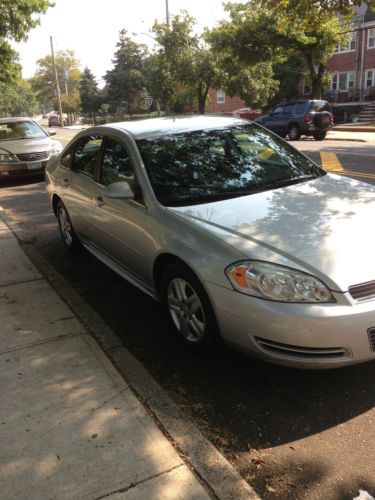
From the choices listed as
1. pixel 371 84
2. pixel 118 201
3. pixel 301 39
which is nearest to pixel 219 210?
pixel 118 201

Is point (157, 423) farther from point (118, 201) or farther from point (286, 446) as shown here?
point (118, 201)

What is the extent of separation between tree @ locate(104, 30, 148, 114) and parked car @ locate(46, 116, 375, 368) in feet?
194

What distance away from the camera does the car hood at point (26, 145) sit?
11406mm

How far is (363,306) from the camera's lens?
2686 mm

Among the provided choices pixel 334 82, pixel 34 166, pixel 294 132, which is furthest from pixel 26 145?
pixel 334 82

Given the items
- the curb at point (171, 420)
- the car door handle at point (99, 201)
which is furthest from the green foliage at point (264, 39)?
the curb at point (171, 420)

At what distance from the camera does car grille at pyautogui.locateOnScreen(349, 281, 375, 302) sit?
271 centimetres

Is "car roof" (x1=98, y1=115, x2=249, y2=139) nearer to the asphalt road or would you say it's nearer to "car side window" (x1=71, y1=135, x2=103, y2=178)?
"car side window" (x1=71, y1=135, x2=103, y2=178)

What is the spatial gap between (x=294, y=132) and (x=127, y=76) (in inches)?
1768

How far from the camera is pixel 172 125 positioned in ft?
14.8

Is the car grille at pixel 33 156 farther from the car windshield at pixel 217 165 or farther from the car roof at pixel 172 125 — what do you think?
Result: the car windshield at pixel 217 165

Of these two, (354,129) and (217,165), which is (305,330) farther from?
(354,129)

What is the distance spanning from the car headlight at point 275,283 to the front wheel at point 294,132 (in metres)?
19.1

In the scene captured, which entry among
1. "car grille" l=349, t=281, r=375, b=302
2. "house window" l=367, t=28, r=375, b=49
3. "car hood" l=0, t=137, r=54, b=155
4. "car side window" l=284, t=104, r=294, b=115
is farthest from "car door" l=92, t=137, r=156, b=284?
"house window" l=367, t=28, r=375, b=49
